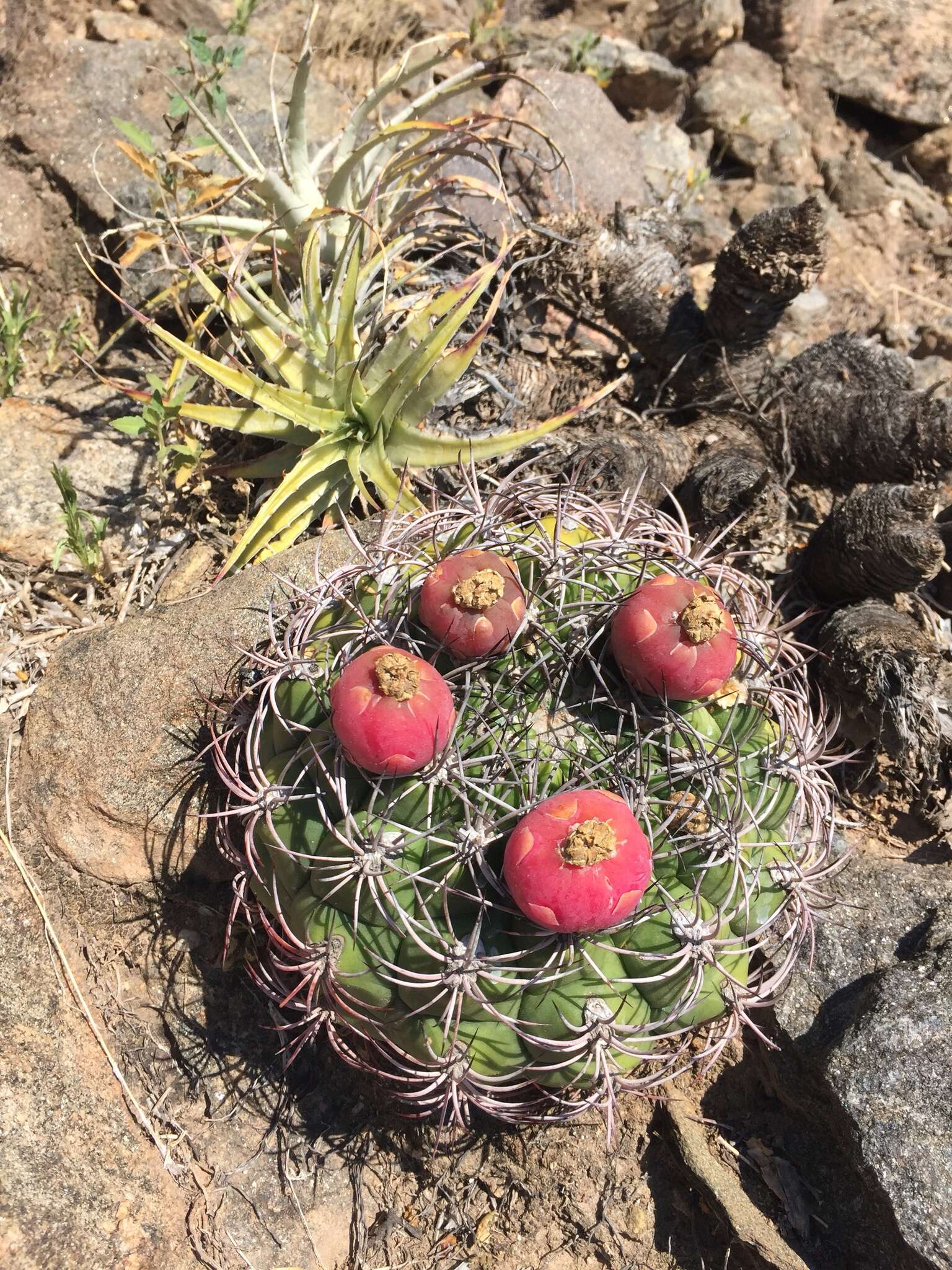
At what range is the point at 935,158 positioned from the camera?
5.49m

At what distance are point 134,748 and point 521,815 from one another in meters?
1.30

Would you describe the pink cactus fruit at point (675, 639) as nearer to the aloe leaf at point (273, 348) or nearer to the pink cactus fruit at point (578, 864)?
the pink cactus fruit at point (578, 864)

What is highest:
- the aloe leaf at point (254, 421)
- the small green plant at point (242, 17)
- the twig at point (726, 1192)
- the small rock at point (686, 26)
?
the small rock at point (686, 26)

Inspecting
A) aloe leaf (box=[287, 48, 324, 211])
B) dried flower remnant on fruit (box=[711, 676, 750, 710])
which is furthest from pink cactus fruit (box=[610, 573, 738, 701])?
aloe leaf (box=[287, 48, 324, 211])

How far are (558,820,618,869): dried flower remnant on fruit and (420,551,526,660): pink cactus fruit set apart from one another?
492 millimetres

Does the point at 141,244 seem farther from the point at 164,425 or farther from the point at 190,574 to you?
the point at 190,574

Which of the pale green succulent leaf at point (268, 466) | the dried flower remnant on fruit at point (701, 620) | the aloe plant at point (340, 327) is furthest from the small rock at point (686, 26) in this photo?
the dried flower remnant on fruit at point (701, 620)

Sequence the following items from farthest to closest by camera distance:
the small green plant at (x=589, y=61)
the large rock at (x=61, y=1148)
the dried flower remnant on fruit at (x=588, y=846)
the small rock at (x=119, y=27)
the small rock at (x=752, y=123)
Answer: the small rock at (x=752, y=123) < the small green plant at (x=589, y=61) < the small rock at (x=119, y=27) < the large rock at (x=61, y=1148) < the dried flower remnant on fruit at (x=588, y=846)

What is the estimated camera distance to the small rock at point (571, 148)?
425cm

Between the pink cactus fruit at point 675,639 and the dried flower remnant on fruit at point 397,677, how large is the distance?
47cm

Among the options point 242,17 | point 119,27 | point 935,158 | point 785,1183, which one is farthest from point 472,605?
point 935,158

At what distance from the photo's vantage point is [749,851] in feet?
7.08

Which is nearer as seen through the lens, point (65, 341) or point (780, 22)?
point (65, 341)

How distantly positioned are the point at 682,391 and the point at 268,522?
184cm
